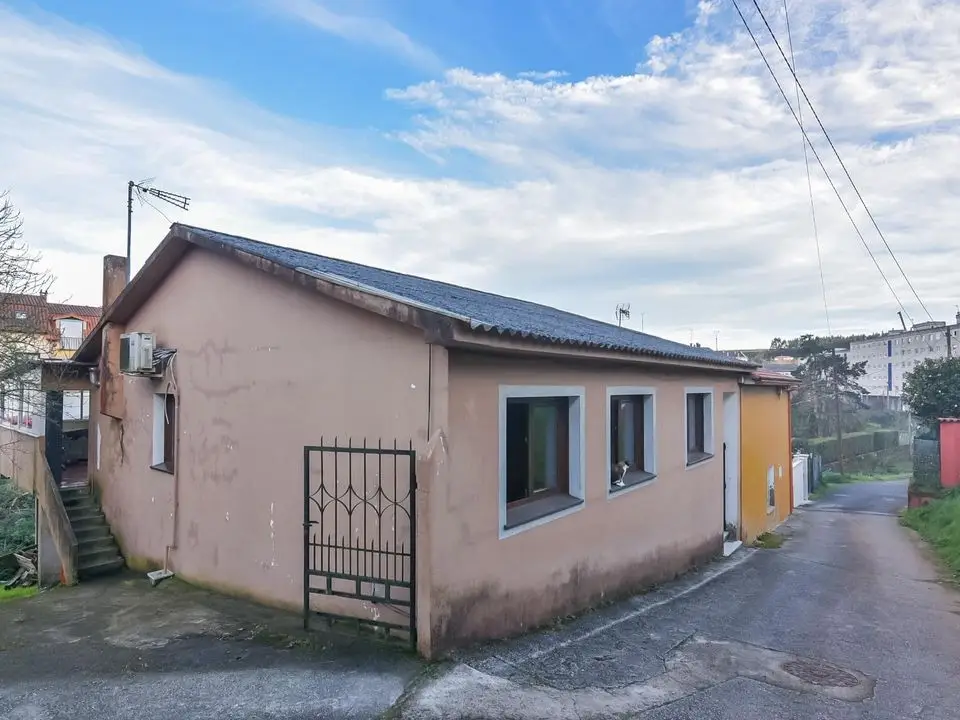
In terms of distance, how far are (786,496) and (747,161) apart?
39.3ft

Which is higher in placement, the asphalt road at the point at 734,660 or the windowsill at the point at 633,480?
the windowsill at the point at 633,480

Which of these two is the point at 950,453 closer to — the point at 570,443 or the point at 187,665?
the point at 570,443

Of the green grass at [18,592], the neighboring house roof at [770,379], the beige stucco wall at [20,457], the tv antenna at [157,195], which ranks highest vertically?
the tv antenna at [157,195]

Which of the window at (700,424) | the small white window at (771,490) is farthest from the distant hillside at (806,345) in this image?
the window at (700,424)

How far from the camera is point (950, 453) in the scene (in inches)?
824

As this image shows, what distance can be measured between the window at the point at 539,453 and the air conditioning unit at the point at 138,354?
15.6 feet

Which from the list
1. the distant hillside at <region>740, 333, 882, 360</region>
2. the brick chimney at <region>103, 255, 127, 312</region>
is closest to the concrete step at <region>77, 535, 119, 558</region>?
the brick chimney at <region>103, 255, 127, 312</region>

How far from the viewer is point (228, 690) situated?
4.44 metres

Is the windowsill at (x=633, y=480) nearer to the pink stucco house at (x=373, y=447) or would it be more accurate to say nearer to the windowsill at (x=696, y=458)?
the pink stucco house at (x=373, y=447)

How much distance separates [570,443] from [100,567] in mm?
6722

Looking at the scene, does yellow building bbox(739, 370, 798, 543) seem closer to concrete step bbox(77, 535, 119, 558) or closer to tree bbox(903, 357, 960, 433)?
concrete step bbox(77, 535, 119, 558)

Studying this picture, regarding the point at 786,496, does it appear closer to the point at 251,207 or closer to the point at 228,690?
the point at 251,207

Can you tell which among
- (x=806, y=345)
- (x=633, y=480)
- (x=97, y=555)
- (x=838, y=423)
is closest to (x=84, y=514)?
(x=97, y=555)

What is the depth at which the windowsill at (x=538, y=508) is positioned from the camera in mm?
5821
